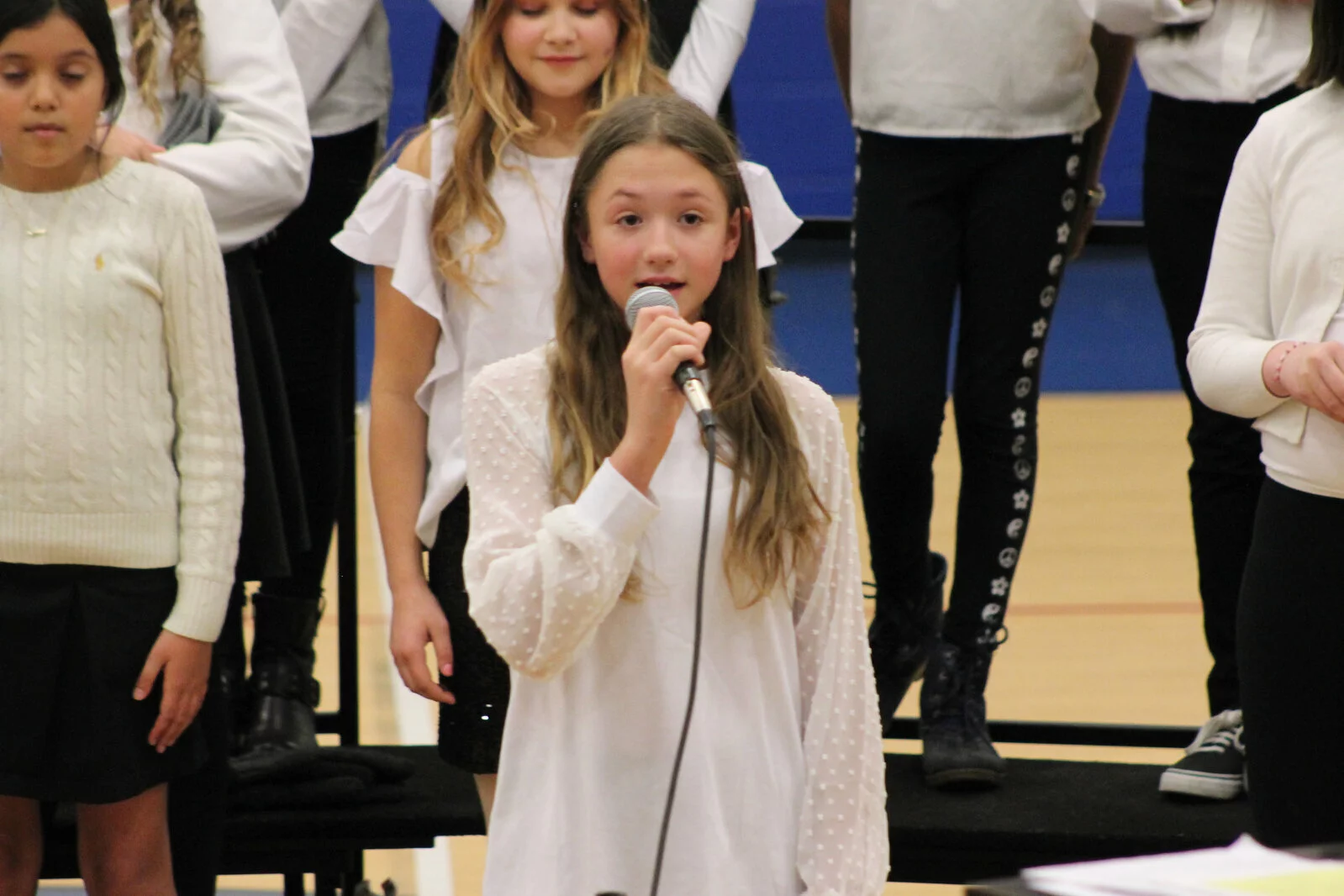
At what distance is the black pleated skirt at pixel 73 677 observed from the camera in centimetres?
193

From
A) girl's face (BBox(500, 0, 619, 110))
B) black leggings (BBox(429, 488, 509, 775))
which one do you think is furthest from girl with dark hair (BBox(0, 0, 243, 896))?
girl's face (BBox(500, 0, 619, 110))

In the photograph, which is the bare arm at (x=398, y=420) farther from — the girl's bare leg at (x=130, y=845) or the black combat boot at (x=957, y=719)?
the black combat boot at (x=957, y=719)

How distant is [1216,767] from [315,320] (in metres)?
1.38

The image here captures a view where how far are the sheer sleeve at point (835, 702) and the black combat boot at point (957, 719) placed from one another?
2.74ft

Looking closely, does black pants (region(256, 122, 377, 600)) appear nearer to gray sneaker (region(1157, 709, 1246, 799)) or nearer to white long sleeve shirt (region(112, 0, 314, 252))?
white long sleeve shirt (region(112, 0, 314, 252))

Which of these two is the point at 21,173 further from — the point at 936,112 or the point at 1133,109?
the point at 1133,109

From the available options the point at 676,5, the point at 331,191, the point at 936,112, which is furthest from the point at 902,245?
the point at 331,191

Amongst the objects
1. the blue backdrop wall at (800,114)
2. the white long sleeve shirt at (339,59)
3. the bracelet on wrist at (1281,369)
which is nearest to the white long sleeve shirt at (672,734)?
the bracelet on wrist at (1281,369)

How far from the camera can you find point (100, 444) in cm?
191

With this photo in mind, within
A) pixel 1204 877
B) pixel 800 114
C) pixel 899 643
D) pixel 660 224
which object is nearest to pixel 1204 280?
pixel 899 643

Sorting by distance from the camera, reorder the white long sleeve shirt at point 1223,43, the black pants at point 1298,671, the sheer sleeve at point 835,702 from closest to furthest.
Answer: the sheer sleeve at point 835,702 → the black pants at point 1298,671 → the white long sleeve shirt at point 1223,43

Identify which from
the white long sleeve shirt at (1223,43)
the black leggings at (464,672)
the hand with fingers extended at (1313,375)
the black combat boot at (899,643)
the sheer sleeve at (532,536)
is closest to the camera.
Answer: the sheer sleeve at (532,536)

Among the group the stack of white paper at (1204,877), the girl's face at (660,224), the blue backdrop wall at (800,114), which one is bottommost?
the stack of white paper at (1204,877)

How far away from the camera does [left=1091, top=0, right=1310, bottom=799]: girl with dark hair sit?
2.28 meters
